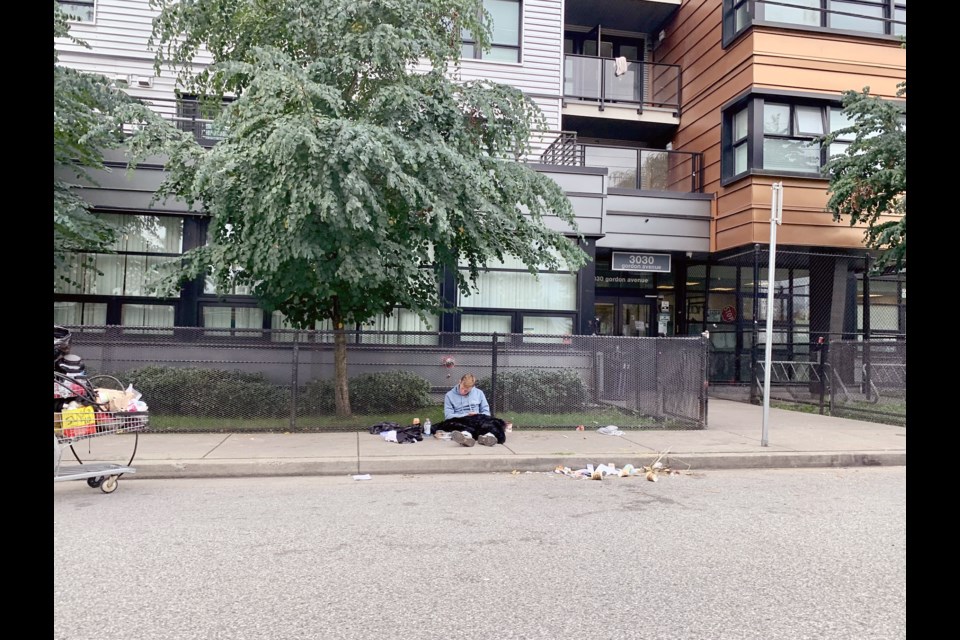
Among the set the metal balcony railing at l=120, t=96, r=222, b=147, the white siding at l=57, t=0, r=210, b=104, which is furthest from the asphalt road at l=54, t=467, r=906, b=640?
the white siding at l=57, t=0, r=210, b=104

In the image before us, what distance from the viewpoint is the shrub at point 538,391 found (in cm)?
1082

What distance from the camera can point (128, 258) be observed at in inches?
499

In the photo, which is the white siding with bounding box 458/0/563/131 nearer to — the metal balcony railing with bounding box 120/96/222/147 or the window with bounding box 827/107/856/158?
the metal balcony railing with bounding box 120/96/222/147

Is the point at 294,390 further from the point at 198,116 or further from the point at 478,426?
the point at 198,116

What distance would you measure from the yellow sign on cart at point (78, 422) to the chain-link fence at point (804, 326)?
12.1 meters

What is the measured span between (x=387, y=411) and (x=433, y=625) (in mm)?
7717

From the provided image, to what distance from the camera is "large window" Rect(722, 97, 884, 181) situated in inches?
577

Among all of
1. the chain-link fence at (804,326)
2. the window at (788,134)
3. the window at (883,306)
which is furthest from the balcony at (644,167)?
the window at (883,306)

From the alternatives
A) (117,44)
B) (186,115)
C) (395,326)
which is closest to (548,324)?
(395,326)

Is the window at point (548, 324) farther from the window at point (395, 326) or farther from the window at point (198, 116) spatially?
the window at point (198, 116)
